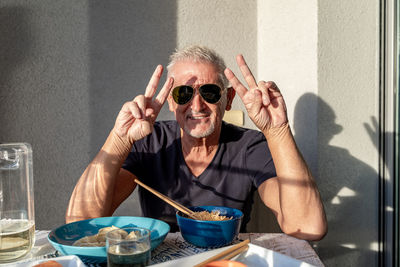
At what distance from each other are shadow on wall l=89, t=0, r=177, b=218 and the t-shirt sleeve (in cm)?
101

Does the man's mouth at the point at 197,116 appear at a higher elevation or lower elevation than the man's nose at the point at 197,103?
lower

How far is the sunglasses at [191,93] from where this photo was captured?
1477 mm

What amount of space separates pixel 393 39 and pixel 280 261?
1.46 m

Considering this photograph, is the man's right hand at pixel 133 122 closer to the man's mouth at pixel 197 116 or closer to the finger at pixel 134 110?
the finger at pixel 134 110

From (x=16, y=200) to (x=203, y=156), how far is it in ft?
2.83

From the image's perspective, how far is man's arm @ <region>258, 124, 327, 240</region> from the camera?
4.01ft

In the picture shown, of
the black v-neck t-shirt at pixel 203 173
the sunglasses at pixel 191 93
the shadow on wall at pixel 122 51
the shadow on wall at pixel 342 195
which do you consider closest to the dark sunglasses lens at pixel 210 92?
the sunglasses at pixel 191 93

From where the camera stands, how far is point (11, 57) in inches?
78.7

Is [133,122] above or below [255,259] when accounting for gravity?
above

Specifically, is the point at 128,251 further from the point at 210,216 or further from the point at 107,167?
the point at 107,167

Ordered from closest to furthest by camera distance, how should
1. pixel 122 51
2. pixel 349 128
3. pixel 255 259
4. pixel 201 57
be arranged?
pixel 255 259, pixel 201 57, pixel 349 128, pixel 122 51

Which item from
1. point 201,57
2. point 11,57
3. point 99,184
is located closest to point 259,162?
point 201,57

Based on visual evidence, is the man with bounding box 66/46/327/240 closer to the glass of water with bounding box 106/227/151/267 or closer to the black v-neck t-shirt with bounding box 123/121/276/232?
the black v-neck t-shirt with bounding box 123/121/276/232

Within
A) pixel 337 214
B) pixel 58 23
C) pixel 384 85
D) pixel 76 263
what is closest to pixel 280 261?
pixel 76 263
